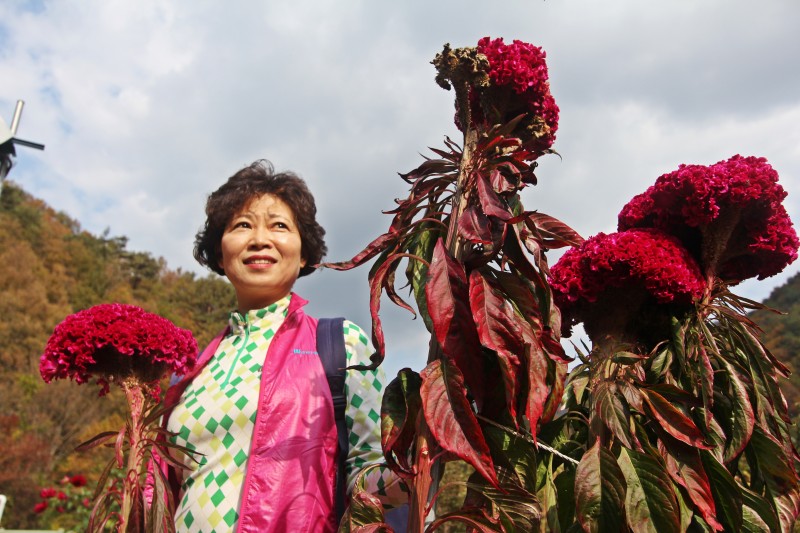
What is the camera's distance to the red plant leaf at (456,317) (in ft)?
3.00

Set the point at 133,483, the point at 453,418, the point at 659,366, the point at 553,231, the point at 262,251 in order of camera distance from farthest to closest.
Answer: the point at 262,251 < the point at 133,483 < the point at 659,366 < the point at 553,231 < the point at 453,418

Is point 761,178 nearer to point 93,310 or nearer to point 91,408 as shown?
point 93,310

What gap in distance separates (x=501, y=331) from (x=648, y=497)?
40cm

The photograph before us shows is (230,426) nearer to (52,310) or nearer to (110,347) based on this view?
(110,347)

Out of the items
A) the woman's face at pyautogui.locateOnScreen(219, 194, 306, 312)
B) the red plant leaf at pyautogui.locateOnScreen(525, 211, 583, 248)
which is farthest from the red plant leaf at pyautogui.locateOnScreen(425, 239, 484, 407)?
the woman's face at pyautogui.locateOnScreen(219, 194, 306, 312)

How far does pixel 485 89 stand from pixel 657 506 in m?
0.82

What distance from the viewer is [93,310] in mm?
1607

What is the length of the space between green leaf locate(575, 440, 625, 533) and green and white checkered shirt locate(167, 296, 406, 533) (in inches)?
20.5

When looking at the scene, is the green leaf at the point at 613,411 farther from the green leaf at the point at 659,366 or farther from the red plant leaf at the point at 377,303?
the red plant leaf at the point at 377,303

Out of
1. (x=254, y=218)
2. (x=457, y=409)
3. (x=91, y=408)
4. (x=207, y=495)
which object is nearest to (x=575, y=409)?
(x=457, y=409)

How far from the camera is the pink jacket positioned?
57.9 inches

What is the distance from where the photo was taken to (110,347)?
157 cm

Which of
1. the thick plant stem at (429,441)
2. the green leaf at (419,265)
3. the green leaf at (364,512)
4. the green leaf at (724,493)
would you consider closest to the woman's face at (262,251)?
the green leaf at (419,265)

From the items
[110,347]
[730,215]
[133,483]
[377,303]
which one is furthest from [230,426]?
[730,215]
